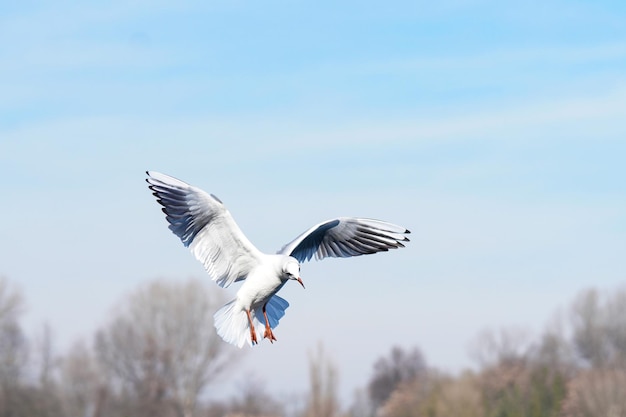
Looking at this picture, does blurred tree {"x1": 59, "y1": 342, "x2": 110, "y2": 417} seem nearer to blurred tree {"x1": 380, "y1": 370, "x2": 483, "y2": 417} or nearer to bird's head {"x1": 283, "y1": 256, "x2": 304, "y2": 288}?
blurred tree {"x1": 380, "y1": 370, "x2": 483, "y2": 417}

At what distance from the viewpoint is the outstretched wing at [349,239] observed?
1266cm

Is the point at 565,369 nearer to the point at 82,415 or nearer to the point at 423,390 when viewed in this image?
the point at 423,390

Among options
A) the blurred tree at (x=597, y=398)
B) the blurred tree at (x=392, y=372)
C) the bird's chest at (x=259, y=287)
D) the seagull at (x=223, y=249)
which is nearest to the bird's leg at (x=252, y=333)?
the seagull at (x=223, y=249)

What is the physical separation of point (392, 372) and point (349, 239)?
65148mm

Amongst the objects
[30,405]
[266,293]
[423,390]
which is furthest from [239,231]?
[423,390]

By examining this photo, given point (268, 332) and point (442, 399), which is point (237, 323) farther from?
point (442, 399)

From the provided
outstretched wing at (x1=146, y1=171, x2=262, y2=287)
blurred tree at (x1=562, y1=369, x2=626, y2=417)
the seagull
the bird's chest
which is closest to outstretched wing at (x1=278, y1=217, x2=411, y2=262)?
the seagull

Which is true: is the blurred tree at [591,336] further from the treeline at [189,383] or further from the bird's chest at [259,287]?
the bird's chest at [259,287]

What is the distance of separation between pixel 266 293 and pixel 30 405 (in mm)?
38148

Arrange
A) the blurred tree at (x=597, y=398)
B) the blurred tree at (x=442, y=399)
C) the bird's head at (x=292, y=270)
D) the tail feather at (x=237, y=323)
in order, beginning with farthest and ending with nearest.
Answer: the blurred tree at (x=442, y=399) < the blurred tree at (x=597, y=398) < the tail feather at (x=237, y=323) < the bird's head at (x=292, y=270)

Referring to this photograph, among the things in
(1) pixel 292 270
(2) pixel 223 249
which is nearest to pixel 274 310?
(2) pixel 223 249

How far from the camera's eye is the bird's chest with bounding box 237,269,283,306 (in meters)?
11.5

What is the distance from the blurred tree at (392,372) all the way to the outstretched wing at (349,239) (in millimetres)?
63604

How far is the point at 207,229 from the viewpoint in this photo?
475 inches
